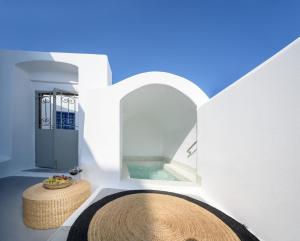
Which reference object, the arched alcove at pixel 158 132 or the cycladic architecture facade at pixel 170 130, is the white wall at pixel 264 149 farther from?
the arched alcove at pixel 158 132

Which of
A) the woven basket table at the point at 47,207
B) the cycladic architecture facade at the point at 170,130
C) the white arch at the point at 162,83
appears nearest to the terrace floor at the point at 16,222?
the woven basket table at the point at 47,207

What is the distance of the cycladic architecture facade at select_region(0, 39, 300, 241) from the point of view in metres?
1.42

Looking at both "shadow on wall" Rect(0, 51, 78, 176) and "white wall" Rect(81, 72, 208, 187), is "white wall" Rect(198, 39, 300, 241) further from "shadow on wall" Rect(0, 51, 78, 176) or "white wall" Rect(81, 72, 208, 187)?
"shadow on wall" Rect(0, 51, 78, 176)

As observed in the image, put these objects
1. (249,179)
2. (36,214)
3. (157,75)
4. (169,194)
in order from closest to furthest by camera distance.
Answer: (249,179) < (36,214) < (169,194) < (157,75)

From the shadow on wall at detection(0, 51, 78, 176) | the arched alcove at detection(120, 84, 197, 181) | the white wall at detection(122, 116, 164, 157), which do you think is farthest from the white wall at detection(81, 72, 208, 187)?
the white wall at detection(122, 116, 164, 157)

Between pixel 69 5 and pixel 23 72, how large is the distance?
2.95 m

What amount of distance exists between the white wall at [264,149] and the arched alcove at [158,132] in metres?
1.77

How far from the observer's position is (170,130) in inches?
283

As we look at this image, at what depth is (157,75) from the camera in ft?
11.6

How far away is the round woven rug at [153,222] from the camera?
5.59 ft

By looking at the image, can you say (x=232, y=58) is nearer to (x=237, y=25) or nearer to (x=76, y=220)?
(x=237, y=25)

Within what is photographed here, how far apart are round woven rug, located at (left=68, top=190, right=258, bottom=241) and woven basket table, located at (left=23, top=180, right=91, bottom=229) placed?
2.11 feet

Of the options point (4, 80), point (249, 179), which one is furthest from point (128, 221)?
point (4, 80)

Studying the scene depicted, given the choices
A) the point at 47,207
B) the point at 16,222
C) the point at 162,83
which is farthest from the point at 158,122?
the point at 16,222
